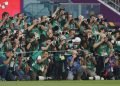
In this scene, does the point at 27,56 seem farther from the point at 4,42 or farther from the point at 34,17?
the point at 34,17

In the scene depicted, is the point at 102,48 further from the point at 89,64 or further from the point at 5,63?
the point at 5,63

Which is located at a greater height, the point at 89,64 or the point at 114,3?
the point at 114,3

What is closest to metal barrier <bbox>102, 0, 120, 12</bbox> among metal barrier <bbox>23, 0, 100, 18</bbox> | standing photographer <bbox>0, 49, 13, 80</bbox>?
metal barrier <bbox>23, 0, 100, 18</bbox>

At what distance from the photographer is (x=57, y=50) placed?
2366 centimetres

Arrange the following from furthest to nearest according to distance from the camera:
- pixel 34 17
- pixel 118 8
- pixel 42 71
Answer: pixel 118 8 → pixel 34 17 → pixel 42 71

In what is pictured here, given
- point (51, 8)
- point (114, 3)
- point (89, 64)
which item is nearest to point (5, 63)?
point (89, 64)

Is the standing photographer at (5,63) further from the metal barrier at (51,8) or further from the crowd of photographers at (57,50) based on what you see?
the metal barrier at (51,8)

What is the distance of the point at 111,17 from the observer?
28.2 m

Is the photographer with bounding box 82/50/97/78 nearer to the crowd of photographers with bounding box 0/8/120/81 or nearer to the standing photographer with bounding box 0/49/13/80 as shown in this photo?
the crowd of photographers with bounding box 0/8/120/81

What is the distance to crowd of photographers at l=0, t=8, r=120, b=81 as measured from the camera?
23.3 m

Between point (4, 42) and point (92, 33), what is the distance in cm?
346

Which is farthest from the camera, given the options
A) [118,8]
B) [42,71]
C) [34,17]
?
[118,8]

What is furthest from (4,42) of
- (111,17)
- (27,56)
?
(111,17)

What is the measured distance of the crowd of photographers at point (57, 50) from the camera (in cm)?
2331
